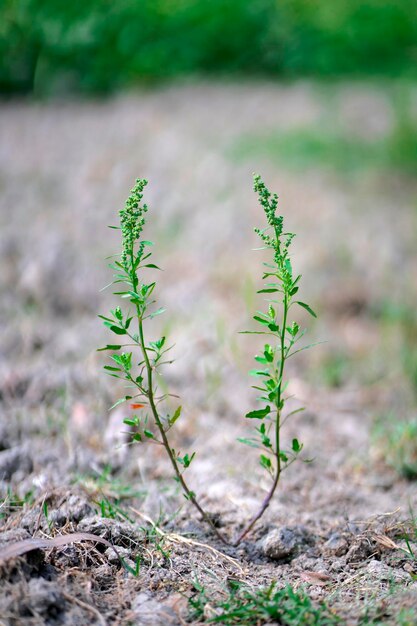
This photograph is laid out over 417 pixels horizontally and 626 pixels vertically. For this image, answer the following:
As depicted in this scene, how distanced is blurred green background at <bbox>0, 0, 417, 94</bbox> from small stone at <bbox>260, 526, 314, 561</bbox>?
Result: 16.8 ft

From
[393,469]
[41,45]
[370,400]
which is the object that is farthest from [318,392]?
[41,45]

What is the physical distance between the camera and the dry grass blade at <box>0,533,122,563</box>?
1521 mm

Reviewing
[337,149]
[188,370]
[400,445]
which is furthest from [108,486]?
[337,149]

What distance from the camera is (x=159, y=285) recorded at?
3.71m

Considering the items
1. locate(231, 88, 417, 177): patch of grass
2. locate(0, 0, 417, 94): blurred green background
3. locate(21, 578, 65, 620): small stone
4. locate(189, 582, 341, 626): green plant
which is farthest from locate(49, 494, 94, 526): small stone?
locate(0, 0, 417, 94): blurred green background

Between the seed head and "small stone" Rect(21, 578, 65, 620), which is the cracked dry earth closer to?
"small stone" Rect(21, 578, 65, 620)

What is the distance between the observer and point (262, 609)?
1.52m

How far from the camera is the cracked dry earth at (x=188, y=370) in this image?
66.2 inches

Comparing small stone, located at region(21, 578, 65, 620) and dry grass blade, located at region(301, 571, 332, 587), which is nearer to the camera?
small stone, located at region(21, 578, 65, 620)

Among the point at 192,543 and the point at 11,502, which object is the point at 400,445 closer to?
the point at 192,543

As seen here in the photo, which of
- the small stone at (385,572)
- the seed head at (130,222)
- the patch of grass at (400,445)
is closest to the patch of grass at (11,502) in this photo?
the seed head at (130,222)

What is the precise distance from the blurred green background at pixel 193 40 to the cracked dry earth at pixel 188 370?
367 mm

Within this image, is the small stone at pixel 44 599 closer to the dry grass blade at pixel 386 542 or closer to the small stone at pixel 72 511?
the small stone at pixel 72 511

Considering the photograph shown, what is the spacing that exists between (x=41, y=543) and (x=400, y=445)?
4.70 feet
